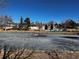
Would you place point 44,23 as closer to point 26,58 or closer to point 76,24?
point 76,24

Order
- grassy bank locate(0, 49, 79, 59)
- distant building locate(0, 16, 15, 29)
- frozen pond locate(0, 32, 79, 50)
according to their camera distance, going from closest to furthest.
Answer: grassy bank locate(0, 49, 79, 59), frozen pond locate(0, 32, 79, 50), distant building locate(0, 16, 15, 29)

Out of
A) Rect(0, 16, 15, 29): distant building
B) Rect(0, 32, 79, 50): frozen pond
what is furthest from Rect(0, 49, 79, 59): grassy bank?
Rect(0, 16, 15, 29): distant building

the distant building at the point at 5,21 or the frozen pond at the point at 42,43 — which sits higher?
the distant building at the point at 5,21

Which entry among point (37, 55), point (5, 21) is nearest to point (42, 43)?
point (37, 55)

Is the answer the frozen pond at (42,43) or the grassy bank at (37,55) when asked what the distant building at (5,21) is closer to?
the frozen pond at (42,43)

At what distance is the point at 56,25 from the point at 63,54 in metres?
70.8

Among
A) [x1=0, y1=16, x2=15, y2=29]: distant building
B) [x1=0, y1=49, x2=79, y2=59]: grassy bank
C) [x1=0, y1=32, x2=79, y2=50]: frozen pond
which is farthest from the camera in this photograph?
[x1=0, y1=16, x2=15, y2=29]: distant building

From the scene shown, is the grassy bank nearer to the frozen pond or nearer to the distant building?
the frozen pond

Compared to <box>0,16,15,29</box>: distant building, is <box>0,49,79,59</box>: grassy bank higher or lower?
lower

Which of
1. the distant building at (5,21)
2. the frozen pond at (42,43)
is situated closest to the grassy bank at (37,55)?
the frozen pond at (42,43)

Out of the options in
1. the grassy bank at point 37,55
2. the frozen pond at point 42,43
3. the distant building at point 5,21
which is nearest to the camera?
the grassy bank at point 37,55

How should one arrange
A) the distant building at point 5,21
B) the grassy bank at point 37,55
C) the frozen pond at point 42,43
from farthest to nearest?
1. the distant building at point 5,21
2. the frozen pond at point 42,43
3. the grassy bank at point 37,55

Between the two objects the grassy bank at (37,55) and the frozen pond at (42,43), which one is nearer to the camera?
the grassy bank at (37,55)

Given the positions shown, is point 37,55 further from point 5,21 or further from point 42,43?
point 5,21
